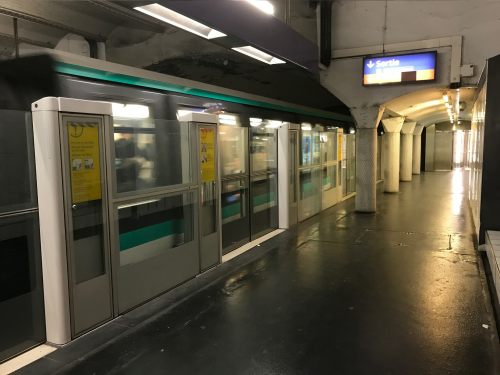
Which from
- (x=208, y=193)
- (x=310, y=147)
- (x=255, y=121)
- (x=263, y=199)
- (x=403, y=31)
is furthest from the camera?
(x=310, y=147)

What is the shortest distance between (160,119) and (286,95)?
6679 mm

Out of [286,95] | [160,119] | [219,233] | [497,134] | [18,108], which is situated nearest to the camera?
[18,108]

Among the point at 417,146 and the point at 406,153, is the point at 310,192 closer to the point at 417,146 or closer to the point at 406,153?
the point at 406,153

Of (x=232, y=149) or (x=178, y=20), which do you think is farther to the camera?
(x=232, y=149)

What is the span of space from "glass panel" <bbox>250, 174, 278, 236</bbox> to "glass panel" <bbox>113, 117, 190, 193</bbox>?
225cm

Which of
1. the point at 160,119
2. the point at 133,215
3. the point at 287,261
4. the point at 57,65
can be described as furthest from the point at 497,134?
the point at 57,65

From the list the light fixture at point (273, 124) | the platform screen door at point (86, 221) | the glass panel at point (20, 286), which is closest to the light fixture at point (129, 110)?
the platform screen door at point (86, 221)

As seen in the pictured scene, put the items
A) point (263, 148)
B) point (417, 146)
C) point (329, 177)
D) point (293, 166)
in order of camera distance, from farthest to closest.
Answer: point (417, 146) → point (329, 177) → point (293, 166) → point (263, 148)

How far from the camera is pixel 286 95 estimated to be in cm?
1085

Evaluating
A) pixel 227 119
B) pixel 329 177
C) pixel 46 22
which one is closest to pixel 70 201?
pixel 227 119

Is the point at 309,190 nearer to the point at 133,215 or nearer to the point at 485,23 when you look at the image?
the point at 485,23

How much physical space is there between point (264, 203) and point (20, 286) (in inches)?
190

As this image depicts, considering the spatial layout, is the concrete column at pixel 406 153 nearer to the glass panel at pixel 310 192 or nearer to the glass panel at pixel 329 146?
the glass panel at pixel 329 146

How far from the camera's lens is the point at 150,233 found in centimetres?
458
